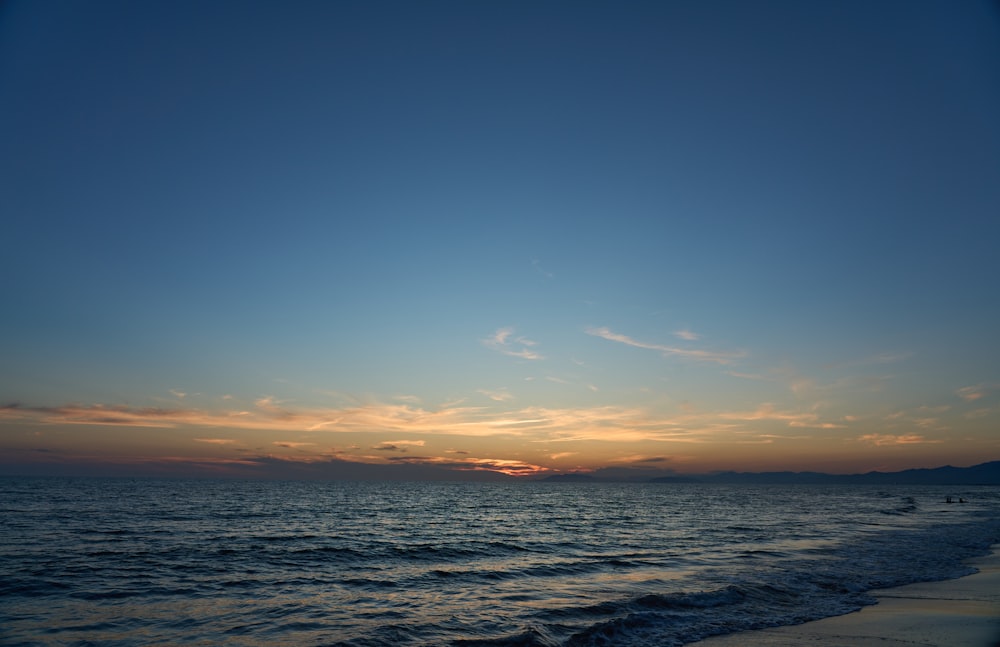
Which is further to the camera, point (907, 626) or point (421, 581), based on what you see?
point (421, 581)

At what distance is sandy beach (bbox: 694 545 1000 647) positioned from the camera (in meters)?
16.3

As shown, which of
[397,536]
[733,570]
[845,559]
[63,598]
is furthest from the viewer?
[397,536]

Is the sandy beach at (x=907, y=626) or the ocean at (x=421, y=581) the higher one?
the sandy beach at (x=907, y=626)

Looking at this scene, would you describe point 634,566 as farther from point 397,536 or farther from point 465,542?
point 397,536

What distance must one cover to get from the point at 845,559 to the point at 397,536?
31316 mm


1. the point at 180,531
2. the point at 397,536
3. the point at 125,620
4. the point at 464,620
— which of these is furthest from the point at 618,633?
the point at 180,531

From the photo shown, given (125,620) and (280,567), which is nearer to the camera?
(125,620)

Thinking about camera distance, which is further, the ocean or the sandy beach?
the ocean

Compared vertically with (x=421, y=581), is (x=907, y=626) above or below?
above

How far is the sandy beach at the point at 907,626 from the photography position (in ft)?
53.5

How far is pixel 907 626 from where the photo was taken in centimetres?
1803

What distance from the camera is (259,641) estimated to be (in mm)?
16469

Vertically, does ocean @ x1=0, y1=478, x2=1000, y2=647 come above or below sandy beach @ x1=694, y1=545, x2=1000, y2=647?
below

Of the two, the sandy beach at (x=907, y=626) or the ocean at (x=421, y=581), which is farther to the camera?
the ocean at (x=421, y=581)
